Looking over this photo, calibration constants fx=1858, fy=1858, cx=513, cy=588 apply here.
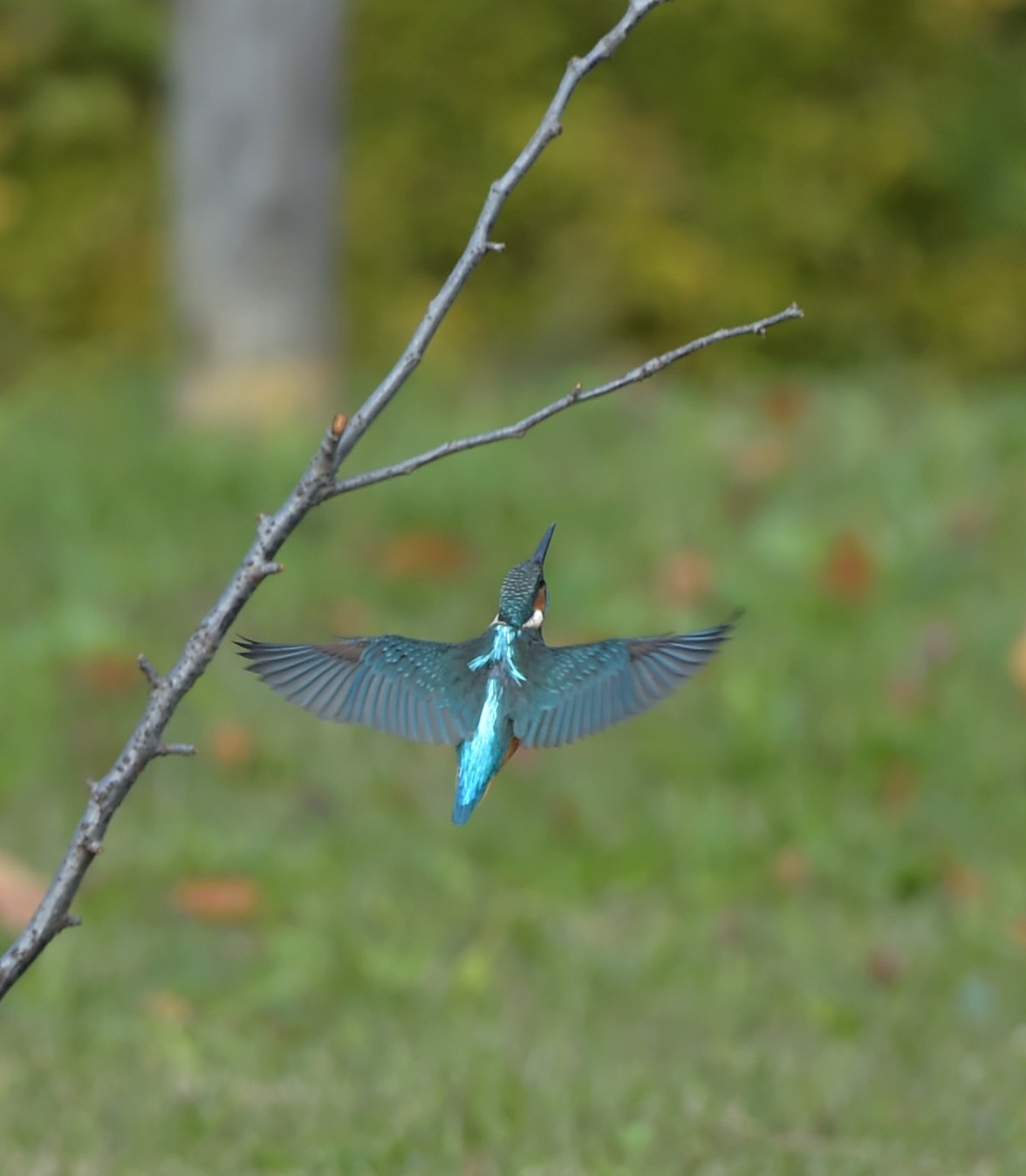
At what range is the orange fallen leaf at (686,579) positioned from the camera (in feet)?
16.5

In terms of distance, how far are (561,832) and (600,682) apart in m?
2.78

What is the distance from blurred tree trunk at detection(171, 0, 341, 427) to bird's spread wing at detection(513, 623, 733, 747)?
5.20m

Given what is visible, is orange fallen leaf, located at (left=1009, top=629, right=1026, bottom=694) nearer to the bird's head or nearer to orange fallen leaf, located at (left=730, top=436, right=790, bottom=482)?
orange fallen leaf, located at (left=730, top=436, right=790, bottom=482)

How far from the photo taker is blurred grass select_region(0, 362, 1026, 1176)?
3.12 metres

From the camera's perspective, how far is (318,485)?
165cm

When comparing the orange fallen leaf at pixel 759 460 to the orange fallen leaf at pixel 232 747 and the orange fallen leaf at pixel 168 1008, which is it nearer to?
the orange fallen leaf at pixel 232 747

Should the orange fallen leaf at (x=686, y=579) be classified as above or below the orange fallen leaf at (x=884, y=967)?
above

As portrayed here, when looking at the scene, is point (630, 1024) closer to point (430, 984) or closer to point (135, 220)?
point (430, 984)

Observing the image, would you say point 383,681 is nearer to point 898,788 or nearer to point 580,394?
Answer: point 580,394

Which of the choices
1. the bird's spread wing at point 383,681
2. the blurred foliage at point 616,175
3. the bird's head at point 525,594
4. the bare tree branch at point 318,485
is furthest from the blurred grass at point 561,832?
the blurred foliage at point 616,175

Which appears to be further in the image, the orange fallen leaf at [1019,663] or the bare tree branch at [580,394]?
the orange fallen leaf at [1019,663]

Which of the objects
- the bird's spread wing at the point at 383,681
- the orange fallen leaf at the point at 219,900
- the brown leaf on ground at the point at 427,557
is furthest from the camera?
the brown leaf on ground at the point at 427,557

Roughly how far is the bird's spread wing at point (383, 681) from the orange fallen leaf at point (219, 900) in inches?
96.6

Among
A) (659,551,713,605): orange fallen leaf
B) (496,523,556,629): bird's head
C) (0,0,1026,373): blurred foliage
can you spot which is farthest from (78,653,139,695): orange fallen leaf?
(0,0,1026,373): blurred foliage
